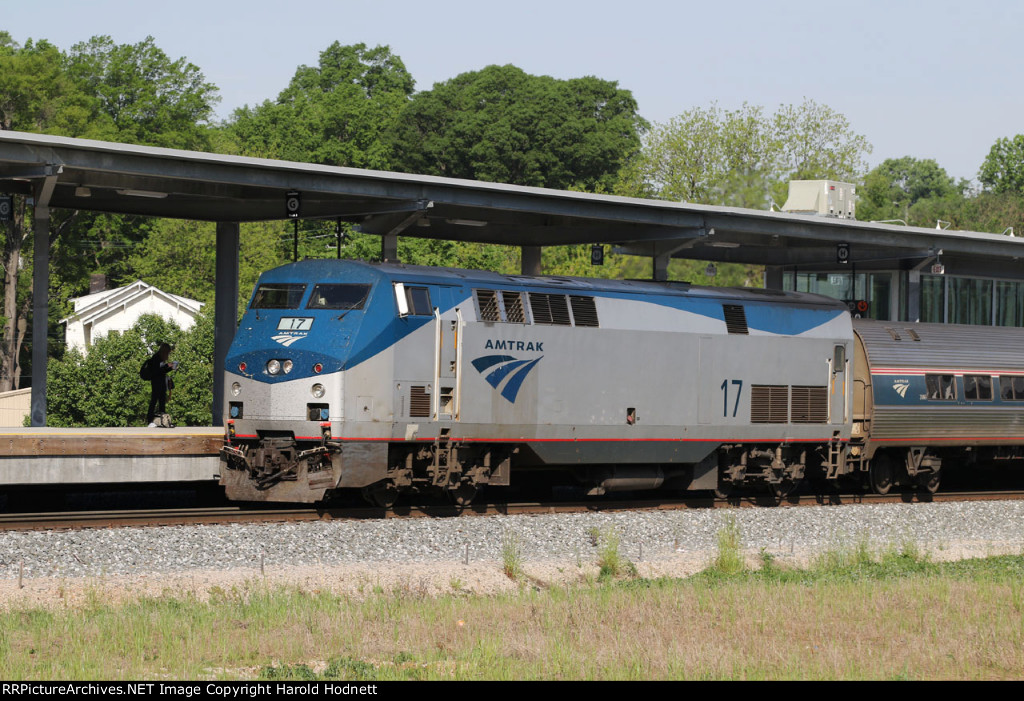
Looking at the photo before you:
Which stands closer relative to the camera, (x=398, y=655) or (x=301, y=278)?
(x=398, y=655)

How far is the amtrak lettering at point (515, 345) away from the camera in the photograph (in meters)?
21.0

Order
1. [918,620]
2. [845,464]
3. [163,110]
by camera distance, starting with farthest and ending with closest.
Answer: [163,110], [845,464], [918,620]

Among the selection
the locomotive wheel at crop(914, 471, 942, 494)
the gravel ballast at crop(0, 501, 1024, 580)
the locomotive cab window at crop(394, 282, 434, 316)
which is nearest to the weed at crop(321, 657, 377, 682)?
the gravel ballast at crop(0, 501, 1024, 580)

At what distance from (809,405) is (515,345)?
7.33m

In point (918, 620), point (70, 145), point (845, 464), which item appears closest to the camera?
point (918, 620)

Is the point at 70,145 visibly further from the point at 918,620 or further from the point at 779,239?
the point at 779,239

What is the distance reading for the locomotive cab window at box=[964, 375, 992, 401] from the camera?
27.4m

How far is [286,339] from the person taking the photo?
19.8 m

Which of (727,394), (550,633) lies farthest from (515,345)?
(550,633)

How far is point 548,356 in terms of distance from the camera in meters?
21.7

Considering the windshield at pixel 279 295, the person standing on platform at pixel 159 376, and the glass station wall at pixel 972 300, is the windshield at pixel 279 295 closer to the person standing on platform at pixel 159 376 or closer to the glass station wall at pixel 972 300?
the person standing on platform at pixel 159 376

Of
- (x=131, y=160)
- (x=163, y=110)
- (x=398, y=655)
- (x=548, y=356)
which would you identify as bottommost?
(x=398, y=655)

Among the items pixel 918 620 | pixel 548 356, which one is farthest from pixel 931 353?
pixel 918 620
